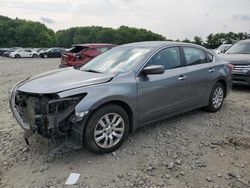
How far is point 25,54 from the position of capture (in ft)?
132

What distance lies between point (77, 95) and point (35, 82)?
84 centimetres

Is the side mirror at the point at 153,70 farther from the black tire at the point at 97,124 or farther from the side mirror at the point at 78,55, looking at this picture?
the side mirror at the point at 78,55

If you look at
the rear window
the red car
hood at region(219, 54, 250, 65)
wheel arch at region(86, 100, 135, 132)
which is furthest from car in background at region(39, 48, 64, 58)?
wheel arch at region(86, 100, 135, 132)

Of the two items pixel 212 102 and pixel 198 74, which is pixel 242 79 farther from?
pixel 198 74

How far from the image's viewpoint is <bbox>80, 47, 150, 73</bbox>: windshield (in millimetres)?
4777

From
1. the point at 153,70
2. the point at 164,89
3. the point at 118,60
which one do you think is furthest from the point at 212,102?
the point at 118,60

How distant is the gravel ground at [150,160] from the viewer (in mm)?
3637

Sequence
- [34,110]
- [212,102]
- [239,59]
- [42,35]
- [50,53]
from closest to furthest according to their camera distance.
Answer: [34,110] → [212,102] → [239,59] → [50,53] → [42,35]

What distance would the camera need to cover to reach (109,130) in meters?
4.24

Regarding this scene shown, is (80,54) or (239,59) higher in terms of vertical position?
(80,54)

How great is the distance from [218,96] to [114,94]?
306 centimetres

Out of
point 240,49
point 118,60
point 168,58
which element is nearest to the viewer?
point 118,60

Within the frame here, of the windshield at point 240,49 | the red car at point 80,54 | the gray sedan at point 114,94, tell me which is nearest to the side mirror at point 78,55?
the red car at point 80,54

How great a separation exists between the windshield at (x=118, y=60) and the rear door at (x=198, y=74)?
986 millimetres
